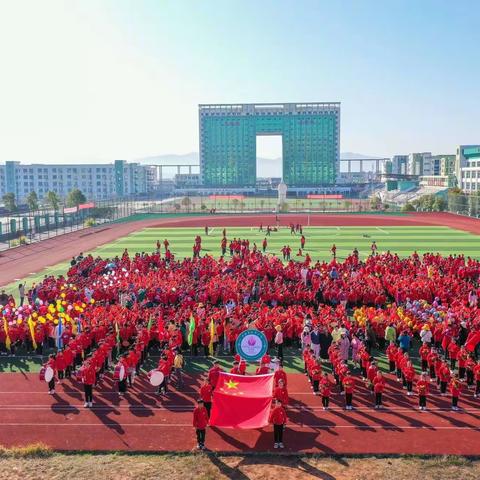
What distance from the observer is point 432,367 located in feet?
51.6

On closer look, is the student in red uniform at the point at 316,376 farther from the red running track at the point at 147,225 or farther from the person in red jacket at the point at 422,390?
the red running track at the point at 147,225

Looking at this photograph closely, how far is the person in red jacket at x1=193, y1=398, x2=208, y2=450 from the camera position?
11.7 m

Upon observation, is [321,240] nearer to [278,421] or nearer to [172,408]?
[172,408]

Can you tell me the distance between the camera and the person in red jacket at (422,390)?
1350 cm

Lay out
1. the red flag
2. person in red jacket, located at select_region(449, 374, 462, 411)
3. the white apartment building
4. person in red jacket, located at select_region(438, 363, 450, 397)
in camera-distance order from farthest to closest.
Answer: the white apartment building < the red flag < person in red jacket, located at select_region(438, 363, 450, 397) < person in red jacket, located at select_region(449, 374, 462, 411)

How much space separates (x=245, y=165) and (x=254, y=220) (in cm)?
12239

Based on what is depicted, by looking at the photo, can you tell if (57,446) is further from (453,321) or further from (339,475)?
(453,321)

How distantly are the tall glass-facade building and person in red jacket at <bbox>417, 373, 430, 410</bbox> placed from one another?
558 ft

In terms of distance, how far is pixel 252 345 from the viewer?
1473cm

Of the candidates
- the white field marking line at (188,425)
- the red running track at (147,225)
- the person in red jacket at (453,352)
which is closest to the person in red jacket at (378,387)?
the white field marking line at (188,425)

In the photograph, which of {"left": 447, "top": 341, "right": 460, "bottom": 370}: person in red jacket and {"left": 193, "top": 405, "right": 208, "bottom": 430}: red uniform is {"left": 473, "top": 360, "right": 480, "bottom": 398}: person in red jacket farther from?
{"left": 193, "top": 405, "right": 208, "bottom": 430}: red uniform

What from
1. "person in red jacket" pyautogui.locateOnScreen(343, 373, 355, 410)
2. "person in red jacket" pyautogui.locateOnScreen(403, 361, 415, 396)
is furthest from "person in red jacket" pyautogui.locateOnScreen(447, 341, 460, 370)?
"person in red jacket" pyautogui.locateOnScreen(343, 373, 355, 410)

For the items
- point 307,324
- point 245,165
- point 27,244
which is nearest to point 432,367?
point 307,324

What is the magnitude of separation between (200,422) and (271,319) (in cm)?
738
